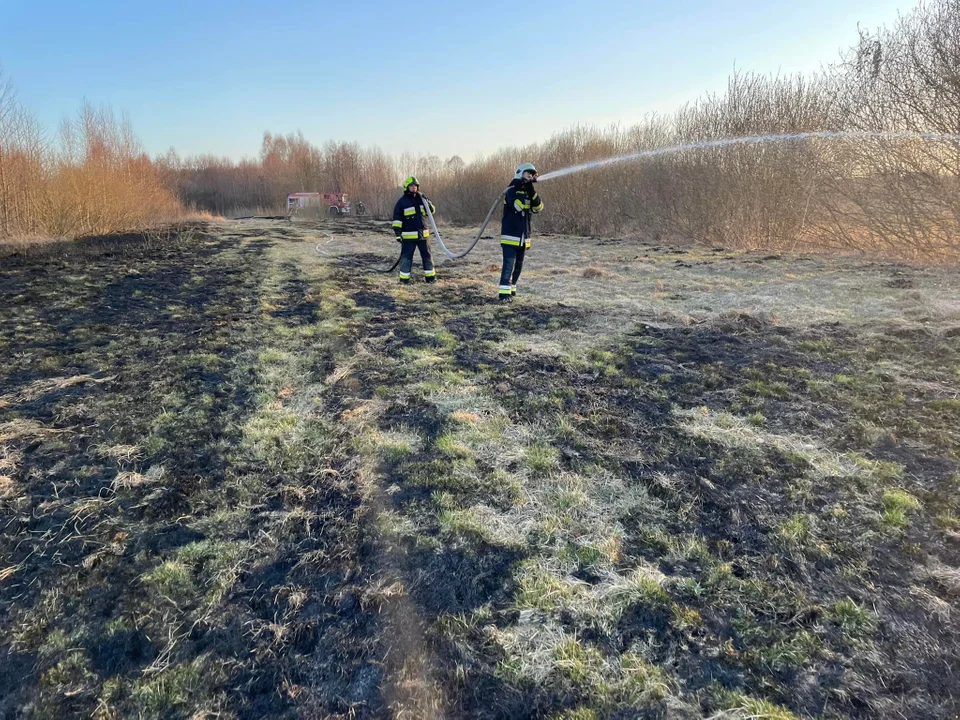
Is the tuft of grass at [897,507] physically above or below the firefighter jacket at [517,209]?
below

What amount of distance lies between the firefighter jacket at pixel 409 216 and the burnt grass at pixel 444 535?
4438 millimetres

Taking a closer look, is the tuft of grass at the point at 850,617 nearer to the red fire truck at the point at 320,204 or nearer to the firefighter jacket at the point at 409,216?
the firefighter jacket at the point at 409,216

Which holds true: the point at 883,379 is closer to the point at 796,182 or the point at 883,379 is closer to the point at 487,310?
the point at 487,310

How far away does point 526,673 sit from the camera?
6.51 ft

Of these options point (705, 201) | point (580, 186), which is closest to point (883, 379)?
point (705, 201)

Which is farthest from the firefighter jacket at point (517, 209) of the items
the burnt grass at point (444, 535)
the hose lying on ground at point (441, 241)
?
the burnt grass at point (444, 535)

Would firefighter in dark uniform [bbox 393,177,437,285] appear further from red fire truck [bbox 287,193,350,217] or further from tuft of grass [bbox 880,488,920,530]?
red fire truck [bbox 287,193,350,217]

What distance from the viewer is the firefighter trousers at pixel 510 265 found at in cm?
828

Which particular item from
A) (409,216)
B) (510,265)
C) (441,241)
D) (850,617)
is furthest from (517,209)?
(850,617)

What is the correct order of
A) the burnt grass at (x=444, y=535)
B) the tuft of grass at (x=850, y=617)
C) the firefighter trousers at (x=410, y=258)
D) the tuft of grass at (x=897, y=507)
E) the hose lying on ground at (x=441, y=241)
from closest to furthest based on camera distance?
1. the burnt grass at (x=444, y=535)
2. the tuft of grass at (x=850, y=617)
3. the tuft of grass at (x=897, y=507)
4. the hose lying on ground at (x=441, y=241)
5. the firefighter trousers at (x=410, y=258)

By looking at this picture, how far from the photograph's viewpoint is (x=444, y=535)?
9.05 feet

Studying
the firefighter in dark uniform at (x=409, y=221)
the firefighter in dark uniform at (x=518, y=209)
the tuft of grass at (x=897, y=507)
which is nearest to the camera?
the tuft of grass at (x=897, y=507)

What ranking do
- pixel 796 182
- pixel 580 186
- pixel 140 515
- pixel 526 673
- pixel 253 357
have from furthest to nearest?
1. pixel 580 186
2. pixel 796 182
3. pixel 253 357
4. pixel 140 515
5. pixel 526 673

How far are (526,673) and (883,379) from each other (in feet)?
15.0
